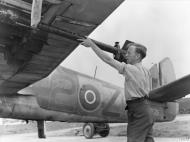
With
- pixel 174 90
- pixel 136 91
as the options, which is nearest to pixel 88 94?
pixel 174 90

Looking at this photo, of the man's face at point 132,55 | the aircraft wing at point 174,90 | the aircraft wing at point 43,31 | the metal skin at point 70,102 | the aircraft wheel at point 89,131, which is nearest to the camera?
the man's face at point 132,55

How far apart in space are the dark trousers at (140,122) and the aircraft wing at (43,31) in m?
1.11

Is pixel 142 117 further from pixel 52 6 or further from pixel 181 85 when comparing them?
pixel 181 85

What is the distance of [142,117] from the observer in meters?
2.53

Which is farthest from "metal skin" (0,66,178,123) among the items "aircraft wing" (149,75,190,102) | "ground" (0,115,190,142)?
"ground" (0,115,190,142)

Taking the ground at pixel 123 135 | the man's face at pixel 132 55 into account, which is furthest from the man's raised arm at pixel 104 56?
the ground at pixel 123 135

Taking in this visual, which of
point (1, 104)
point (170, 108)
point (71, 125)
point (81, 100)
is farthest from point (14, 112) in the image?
point (71, 125)

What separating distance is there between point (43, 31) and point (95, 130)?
25.0ft

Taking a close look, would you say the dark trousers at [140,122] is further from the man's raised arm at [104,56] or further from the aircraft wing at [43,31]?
the aircraft wing at [43,31]

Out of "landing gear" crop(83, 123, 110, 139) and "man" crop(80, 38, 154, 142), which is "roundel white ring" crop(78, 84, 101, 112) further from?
"man" crop(80, 38, 154, 142)

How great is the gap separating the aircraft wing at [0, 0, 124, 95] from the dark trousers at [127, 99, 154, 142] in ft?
3.63

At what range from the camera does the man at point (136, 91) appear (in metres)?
2.52

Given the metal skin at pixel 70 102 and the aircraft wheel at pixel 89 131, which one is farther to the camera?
Result: the aircraft wheel at pixel 89 131

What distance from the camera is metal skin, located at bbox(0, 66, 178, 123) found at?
7.83 meters
